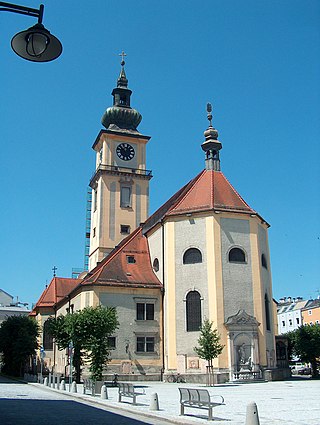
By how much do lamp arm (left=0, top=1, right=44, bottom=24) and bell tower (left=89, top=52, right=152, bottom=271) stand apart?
42.6 m

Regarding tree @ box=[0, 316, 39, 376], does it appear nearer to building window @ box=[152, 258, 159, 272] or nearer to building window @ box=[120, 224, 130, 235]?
building window @ box=[120, 224, 130, 235]

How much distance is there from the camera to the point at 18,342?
44.8m

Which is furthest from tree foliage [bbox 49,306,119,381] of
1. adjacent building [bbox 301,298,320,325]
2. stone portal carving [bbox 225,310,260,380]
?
adjacent building [bbox 301,298,320,325]

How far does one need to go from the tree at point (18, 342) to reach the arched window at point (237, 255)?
21.0 meters

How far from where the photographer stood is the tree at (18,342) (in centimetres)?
4488

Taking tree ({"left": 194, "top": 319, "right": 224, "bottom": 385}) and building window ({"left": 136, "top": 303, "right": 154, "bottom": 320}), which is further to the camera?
building window ({"left": 136, "top": 303, "right": 154, "bottom": 320})

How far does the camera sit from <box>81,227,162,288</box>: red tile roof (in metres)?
37.3

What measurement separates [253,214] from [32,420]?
27.5 m

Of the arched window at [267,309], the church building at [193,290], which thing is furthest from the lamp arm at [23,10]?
the arched window at [267,309]

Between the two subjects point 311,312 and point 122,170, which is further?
point 311,312

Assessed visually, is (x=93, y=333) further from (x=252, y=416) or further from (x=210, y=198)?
(x=252, y=416)

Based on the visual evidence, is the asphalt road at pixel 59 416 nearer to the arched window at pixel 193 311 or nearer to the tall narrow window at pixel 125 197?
the arched window at pixel 193 311

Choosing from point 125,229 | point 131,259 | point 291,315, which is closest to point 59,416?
point 131,259

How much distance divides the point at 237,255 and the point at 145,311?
8.20 metres
